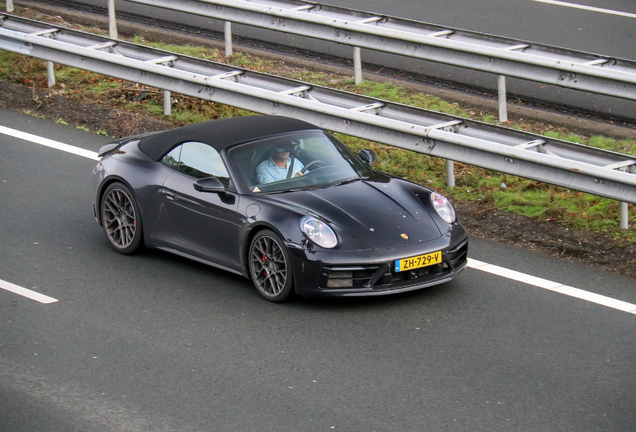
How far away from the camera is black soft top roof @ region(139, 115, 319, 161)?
9.58 metres

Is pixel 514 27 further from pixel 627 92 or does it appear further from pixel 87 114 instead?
pixel 87 114

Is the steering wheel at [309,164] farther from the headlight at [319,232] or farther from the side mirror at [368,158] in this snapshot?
the headlight at [319,232]

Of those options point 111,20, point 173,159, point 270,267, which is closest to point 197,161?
point 173,159

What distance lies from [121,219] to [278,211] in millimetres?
2060

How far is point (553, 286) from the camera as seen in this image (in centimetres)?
916

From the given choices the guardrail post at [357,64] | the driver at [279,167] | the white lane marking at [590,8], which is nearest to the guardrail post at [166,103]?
the guardrail post at [357,64]

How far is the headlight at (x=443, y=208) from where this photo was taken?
30.2 ft

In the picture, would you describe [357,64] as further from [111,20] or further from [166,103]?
[111,20]

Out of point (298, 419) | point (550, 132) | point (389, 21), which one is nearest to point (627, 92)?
point (550, 132)

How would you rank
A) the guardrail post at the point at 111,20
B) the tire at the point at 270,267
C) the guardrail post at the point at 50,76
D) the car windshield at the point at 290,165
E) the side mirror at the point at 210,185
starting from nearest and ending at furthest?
the tire at the point at 270,267 → the side mirror at the point at 210,185 → the car windshield at the point at 290,165 → the guardrail post at the point at 50,76 → the guardrail post at the point at 111,20

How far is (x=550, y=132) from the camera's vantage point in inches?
499

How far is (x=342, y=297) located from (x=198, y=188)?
162 cm

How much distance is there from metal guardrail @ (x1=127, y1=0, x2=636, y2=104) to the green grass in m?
0.84

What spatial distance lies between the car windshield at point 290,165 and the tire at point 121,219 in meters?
1.24
